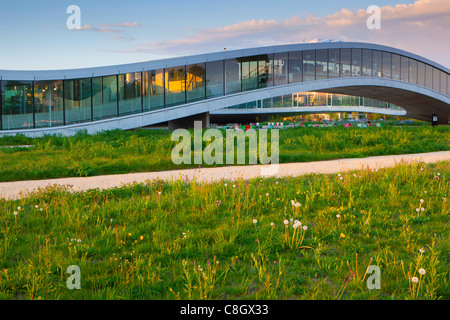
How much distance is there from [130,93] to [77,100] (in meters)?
3.63

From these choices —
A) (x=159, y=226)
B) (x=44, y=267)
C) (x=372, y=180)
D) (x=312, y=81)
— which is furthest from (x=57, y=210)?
(x=312, y=81)

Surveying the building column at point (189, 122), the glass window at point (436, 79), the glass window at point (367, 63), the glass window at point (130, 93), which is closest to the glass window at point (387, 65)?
the glass window at point (367, 63)

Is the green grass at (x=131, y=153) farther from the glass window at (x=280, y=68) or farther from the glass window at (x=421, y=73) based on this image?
the glass window at (x=421, y=73)

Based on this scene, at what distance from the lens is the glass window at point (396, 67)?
45.4m

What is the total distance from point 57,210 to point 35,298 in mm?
3217

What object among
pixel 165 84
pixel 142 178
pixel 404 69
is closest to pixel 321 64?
pixel 404 69

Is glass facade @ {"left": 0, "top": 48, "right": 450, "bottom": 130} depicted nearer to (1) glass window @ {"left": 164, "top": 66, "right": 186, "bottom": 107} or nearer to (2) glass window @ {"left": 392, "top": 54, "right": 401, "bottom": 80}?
(1) glass window @ {"left": 164, "top": 66, "right": 186, "bottom": 107}

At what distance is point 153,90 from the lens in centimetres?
2967

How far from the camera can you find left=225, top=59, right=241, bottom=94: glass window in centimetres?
3319

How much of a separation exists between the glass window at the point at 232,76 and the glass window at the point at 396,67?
20.7 meters

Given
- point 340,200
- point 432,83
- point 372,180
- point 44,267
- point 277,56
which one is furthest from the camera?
point 432,83

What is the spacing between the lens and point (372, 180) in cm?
887

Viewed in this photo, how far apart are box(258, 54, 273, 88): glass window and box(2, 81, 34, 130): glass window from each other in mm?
17749
